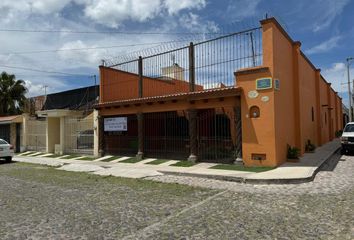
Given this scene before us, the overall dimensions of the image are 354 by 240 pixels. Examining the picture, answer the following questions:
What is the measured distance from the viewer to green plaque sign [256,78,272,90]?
13.4 metres

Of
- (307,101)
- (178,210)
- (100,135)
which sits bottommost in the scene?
(178,210)

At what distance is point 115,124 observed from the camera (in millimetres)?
19828

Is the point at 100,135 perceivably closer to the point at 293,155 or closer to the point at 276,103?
the point at 276,103

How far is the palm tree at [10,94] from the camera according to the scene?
3878cm

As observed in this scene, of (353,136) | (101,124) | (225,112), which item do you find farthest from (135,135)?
(353,136)

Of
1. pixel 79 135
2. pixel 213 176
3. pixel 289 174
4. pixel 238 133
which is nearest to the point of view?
pixel 289 174

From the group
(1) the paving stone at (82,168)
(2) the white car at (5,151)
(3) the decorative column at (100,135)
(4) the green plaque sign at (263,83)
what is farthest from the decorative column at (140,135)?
(2) the white car at (5,151)

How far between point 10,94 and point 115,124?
25.0 metres

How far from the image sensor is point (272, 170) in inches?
492

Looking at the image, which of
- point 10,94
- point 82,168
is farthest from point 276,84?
point 10,94

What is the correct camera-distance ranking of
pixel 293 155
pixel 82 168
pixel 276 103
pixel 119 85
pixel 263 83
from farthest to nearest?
1. pixel 119 85
2. pixel 82 168
3. pixel 293 155
4. pixel 276 103
5. pixel 263 83

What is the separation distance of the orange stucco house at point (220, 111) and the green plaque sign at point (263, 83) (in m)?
0.04

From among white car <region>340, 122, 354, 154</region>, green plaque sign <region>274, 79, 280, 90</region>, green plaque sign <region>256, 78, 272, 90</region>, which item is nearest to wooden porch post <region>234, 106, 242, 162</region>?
green plaque sign <region>256, 78, 272, 90</region>

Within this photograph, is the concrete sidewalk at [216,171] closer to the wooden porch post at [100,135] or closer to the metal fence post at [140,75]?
the wooden porch post at [100,135]
